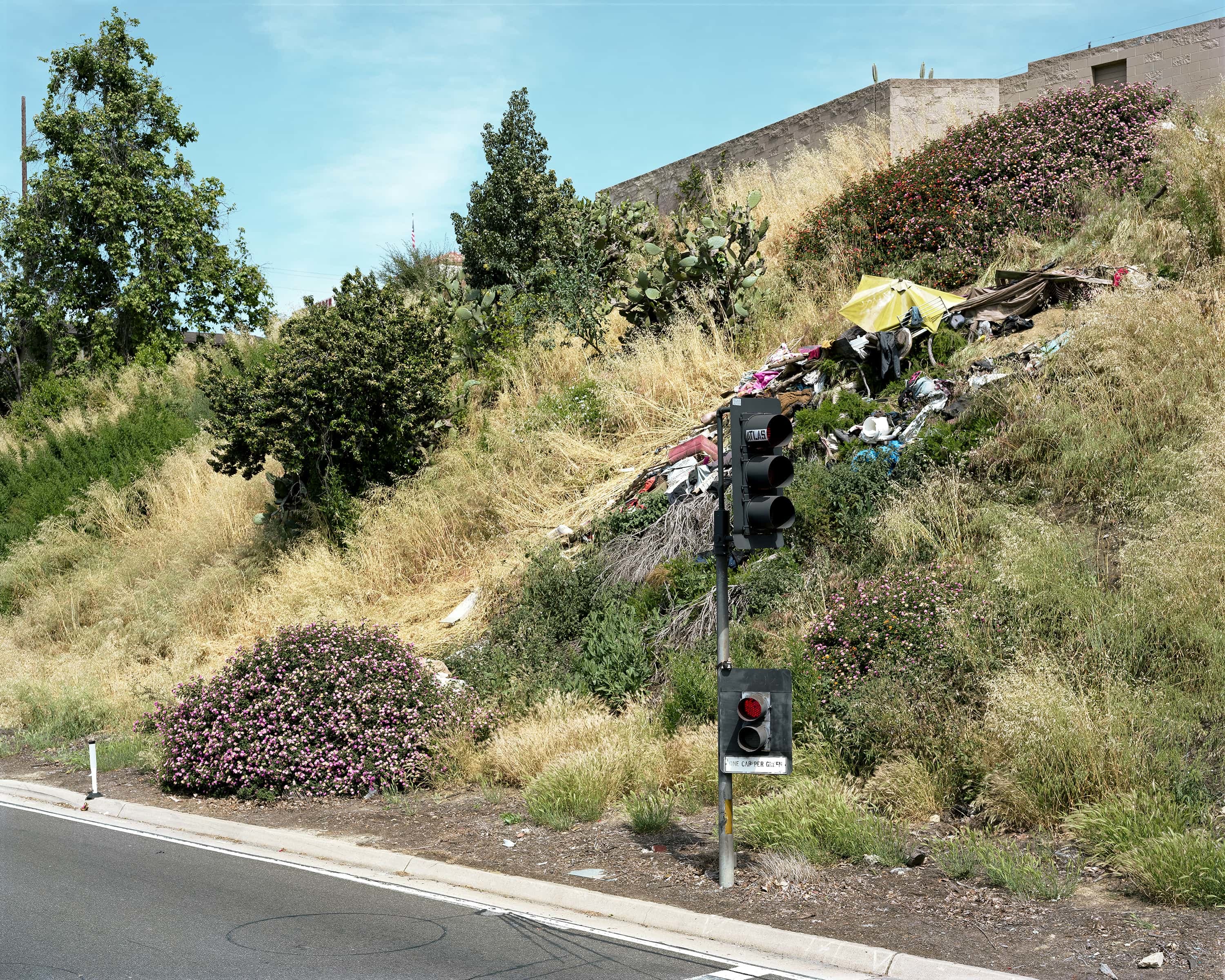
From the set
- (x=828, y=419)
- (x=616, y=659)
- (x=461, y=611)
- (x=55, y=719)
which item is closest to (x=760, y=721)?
(x=616, y=659)

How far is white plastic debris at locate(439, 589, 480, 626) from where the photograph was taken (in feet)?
53.2

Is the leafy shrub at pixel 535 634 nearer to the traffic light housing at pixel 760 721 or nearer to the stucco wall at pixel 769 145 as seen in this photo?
the traffic light housing at pixel 760 721

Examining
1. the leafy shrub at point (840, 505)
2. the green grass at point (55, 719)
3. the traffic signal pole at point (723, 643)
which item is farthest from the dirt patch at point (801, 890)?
the green grass at point (55, 719)

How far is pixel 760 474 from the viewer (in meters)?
7.60

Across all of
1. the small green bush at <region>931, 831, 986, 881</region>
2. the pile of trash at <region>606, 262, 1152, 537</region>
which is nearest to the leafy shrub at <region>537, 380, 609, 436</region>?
the pile of trash at <region>606, 262, 1152, 537</region>

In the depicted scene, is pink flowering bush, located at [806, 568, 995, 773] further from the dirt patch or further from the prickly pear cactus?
the prickly pear cactus

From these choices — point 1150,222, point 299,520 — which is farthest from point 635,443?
point 1150,222

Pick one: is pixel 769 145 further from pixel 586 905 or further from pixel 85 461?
pixel 586 905

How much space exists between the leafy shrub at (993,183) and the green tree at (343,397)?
27.0 ft

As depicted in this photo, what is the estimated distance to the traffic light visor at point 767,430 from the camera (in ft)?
25.1

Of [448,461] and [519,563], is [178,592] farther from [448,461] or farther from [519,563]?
[519,563]

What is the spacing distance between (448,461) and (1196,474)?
502 inches

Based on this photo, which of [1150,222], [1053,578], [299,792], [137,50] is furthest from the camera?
[137,50]

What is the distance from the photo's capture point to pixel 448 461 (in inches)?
779
